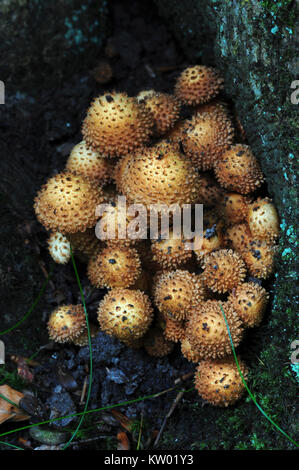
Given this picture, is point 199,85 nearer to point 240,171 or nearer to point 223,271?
point 240,171

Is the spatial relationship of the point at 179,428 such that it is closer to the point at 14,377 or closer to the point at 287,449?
the point at 287,449

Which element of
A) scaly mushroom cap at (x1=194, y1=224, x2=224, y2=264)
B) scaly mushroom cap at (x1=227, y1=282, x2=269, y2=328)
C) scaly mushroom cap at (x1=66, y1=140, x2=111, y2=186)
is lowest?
scaly mushroom cap at (x1=227, y1=282, x2=269, y2=328)

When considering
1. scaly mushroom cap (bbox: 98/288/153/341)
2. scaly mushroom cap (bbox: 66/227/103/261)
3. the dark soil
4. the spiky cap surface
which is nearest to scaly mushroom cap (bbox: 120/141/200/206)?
the spiky cap surface

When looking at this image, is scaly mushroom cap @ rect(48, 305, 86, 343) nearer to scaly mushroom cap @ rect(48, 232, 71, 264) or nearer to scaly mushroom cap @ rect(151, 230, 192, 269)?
scaly mushroom cap @ rect(48, 232, 71, 264)

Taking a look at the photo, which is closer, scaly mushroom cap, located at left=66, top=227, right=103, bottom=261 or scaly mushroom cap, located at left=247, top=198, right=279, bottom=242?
scaly mushroom cap, located at left=247, top=198, right=279, bottom=242

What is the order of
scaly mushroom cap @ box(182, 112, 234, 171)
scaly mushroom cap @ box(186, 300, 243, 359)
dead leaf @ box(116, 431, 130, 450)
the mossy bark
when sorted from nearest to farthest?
1. the mossy bark
2. scaly mushroom cap @ box(186, 300, 243, 359)
3. dead leaf @ box(116, 431, 130, 450)
4. scaly mushroom cap @ box(182, 112, 234, 171)

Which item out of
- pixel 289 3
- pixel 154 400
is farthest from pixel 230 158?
pixel 154 400

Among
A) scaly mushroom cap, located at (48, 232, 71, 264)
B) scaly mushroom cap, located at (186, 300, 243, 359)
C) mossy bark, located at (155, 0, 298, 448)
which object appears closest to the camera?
mossy bark, located at (155, 0, 298, 448)
